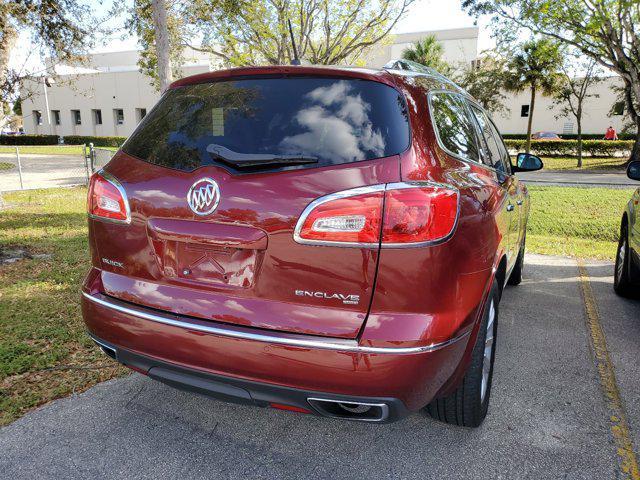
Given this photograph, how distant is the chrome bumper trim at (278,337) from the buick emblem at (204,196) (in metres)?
0.47

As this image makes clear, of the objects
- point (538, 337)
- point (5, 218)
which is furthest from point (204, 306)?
point (5, 218)

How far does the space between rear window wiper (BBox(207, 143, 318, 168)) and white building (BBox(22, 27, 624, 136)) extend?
146 feet

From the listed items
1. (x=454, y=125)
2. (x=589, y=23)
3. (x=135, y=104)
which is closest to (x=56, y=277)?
(x=454, y=125)

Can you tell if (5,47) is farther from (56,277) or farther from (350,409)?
(350,409)

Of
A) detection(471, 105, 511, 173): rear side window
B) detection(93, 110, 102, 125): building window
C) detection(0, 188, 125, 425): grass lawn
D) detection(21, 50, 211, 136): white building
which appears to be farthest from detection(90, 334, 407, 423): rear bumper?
detection(93, 110, 102, 125): building window

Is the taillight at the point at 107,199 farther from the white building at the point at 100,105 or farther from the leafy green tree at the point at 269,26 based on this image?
the white building at the point at 100,105

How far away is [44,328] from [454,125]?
11.2 ft

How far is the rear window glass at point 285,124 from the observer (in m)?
2.02

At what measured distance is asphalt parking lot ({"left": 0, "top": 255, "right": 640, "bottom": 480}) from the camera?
7.79ft

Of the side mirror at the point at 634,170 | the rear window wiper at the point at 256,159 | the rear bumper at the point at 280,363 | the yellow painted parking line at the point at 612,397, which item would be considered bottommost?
the yellow painted parking line at the point at 612,397

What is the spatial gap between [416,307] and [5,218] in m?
8.99

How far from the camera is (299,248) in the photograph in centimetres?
193

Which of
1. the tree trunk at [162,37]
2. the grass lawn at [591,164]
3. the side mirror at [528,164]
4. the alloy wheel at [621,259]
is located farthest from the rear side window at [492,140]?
the grass lawn at [591,164]

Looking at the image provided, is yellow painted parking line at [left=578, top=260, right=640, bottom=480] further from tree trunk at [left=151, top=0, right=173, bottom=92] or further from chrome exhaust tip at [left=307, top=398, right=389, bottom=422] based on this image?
tree trunk at [left=151, top=0, right=173, bottom=92]
